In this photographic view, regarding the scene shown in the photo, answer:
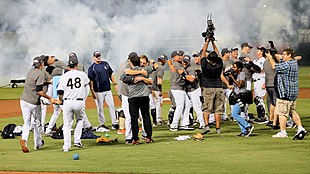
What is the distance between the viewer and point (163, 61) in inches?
888

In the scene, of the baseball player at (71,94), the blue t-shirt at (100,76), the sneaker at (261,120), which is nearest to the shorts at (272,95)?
the sneaker at (261,120)

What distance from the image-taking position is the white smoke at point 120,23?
3625cm

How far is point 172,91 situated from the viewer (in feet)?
67.5

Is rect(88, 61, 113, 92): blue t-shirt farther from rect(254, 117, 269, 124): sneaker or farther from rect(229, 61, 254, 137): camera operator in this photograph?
rect(254, 117, 269, 124): sneaker

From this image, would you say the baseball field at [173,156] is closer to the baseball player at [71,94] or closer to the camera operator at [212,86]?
the baseball player at [71,94]

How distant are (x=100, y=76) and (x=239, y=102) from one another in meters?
4.28

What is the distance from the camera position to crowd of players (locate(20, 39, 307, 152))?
16.4m

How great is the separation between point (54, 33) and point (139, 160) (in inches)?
908

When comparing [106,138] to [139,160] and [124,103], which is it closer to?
[124,103]

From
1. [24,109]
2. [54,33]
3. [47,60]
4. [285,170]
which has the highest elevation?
[54,33]

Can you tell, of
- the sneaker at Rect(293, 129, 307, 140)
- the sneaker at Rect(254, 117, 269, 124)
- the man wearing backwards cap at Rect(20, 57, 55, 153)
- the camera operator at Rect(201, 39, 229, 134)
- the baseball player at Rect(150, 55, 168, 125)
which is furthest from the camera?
the baseball player at Rect(150, 55, 168, 125)

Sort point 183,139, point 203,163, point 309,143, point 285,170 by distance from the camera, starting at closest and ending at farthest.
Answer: point 285,170, point 203,163, point 309,143, point 183,139

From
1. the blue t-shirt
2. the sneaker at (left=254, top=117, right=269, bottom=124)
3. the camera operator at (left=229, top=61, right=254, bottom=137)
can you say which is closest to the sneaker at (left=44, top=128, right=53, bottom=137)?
the blue t-shirt

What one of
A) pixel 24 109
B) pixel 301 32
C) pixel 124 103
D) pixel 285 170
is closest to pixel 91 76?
pixel 124 103
